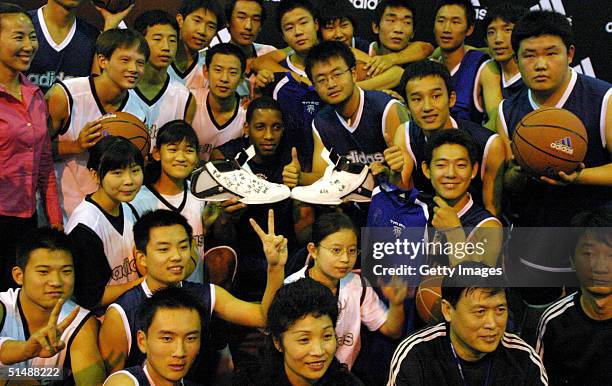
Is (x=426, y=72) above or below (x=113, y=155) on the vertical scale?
above

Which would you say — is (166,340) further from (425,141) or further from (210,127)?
(210,127)

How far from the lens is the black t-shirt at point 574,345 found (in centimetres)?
368

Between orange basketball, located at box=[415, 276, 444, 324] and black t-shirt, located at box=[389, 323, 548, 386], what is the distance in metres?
0.38

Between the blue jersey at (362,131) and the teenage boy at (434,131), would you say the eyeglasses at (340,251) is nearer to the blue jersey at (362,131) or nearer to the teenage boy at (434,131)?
the teenage boy at (434,131)

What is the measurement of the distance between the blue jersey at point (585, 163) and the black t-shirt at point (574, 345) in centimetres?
52

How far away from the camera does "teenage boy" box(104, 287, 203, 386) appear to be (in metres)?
3.31

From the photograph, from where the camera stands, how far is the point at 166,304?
3412mm

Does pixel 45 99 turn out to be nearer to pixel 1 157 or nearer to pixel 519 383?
pixel 1 157

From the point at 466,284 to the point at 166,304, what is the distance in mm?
1245

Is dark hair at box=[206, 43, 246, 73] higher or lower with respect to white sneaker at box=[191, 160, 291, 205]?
higher

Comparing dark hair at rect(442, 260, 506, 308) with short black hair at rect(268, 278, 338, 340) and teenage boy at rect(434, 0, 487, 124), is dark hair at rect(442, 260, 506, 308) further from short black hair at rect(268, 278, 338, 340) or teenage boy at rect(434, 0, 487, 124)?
teenage boy at rect(434, 0, 487, 124)

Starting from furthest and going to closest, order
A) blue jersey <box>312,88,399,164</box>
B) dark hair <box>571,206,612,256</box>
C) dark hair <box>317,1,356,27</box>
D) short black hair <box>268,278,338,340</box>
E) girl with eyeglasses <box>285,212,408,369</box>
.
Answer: dark hair <box>317,1,356,27</box>
blue jersey <box>312,88,399,164</box>
girl with eyeglasses <box>285,212,408,369</box>
dark hair <box>571,206,612,256</box>
short black hair <box>268,278,338,340</box>

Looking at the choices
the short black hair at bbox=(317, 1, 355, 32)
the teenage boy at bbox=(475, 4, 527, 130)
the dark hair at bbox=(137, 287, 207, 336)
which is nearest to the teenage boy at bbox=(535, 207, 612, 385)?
the teenage boy at bbox=(475, 4, 527, 130)

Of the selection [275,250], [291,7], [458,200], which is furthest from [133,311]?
→ [291,7]
